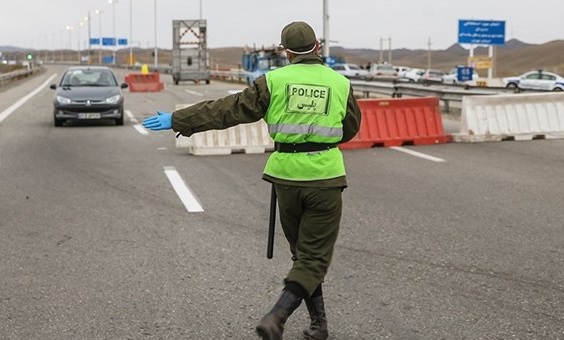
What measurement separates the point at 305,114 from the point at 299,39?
0.42 meters

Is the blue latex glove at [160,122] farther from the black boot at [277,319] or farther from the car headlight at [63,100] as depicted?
the car headlight at [63,100]

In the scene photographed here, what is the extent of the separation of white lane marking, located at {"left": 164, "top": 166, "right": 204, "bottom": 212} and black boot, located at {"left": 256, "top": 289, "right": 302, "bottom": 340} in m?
4.61

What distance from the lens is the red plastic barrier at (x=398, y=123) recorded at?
49.2 ft

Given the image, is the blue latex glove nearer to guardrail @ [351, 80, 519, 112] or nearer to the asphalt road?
the asphalt road

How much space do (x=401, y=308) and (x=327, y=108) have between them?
62.9 inches

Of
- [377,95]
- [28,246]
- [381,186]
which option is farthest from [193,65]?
[28,246]

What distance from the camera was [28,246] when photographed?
22.7 ft

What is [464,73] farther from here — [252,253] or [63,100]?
[252,253]

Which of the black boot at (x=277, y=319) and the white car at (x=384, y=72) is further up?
the white car at (x=384, y=72)

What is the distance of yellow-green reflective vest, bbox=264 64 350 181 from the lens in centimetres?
420

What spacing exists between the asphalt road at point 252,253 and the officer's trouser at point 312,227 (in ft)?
1.80

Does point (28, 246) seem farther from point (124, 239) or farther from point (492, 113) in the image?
point (492, 113)

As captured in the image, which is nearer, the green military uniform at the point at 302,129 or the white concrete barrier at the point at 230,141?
the green military uniform at the point at 302,129

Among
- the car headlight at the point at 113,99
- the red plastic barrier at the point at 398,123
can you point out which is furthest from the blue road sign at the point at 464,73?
the red plastic barrier at the point at 398,123
